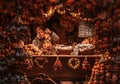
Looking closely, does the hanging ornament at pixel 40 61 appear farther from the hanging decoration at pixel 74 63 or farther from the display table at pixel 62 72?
the hanging decoration at pixel 74 63

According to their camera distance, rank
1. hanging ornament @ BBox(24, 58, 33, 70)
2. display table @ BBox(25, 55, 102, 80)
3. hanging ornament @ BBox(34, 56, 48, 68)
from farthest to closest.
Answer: display table @ BBox(25, 55, 102, 80), hanging ornament @ BBox(34, 56, 48, 68), hanging ornament @ BBox(24, 58, 33, 70)

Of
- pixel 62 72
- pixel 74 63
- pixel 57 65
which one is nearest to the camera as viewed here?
pixel 57 65

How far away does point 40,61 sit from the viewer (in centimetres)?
948

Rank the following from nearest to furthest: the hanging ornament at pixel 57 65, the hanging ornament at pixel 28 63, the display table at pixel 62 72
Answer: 1. the hanging ornament at pixel 28 63
2. the hanging ornament at pixel 57 65
3. the display table at pixel 62 72

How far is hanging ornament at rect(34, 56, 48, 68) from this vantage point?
941cm

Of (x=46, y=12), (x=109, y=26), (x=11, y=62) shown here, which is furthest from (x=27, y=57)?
(x=109, y=26)

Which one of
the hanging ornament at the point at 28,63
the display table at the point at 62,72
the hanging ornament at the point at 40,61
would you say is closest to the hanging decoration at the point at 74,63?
the display table at the point at 62,72

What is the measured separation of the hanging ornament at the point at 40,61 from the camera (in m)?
9.41

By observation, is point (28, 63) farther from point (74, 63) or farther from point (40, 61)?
point (74, 63)

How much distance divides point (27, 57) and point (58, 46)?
2.96ft

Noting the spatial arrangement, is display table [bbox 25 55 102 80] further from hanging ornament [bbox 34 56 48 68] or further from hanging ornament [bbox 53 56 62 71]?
hanging ornament [bbox 53 56 62 71]

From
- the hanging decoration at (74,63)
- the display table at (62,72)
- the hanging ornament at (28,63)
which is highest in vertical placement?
the hanging ornament at (28,63)

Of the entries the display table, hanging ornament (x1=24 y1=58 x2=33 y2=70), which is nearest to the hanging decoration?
the display table

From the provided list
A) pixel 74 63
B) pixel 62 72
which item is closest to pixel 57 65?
pixel 74 63
